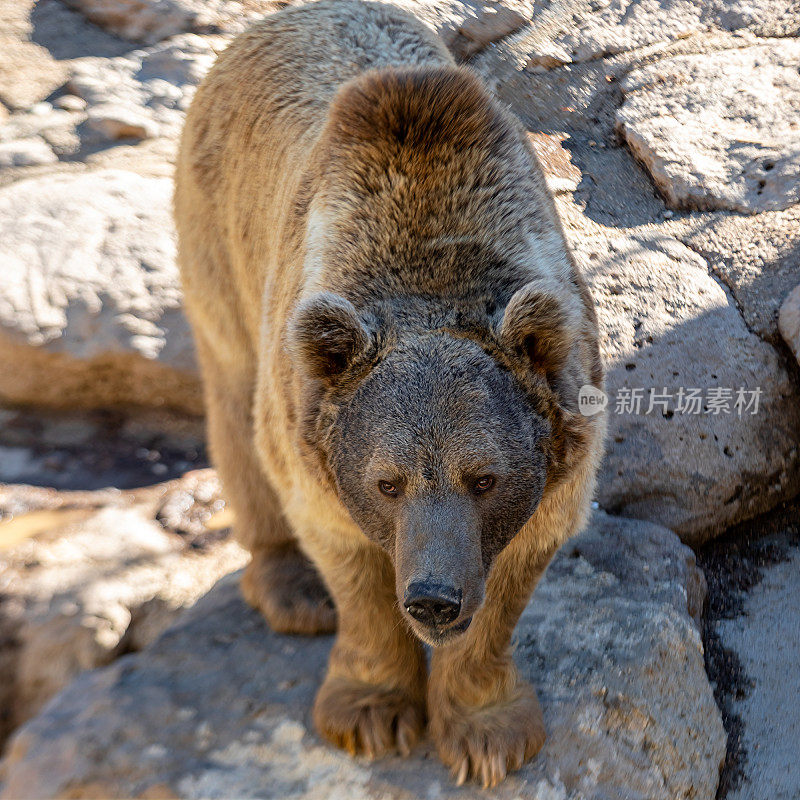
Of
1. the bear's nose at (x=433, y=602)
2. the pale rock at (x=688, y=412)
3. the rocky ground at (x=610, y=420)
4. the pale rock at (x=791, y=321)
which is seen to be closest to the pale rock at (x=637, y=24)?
the rocky ground at (x=610, y=420)

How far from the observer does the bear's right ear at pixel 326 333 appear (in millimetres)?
2359

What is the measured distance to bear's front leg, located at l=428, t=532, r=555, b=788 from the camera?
2752 millimetres

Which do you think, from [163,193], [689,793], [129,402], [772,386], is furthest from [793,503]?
[163,193]

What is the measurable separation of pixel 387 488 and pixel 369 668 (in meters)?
0.90

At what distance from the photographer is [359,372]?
2465 mm

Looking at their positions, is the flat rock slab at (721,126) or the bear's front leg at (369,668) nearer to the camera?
the bear's front leg at (369,668)

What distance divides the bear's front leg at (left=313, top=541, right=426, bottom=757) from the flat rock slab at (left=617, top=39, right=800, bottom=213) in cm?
394

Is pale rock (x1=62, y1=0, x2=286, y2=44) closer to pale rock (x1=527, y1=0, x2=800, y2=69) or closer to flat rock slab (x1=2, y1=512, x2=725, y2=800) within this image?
pale rock (x1=527, y1=0, x2=800, y2=69)

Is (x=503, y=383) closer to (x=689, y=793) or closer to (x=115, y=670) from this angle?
(x=689, y=793)

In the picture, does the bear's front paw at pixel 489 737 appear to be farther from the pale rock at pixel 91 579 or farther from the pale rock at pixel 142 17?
the pale rock at pixel 142 17

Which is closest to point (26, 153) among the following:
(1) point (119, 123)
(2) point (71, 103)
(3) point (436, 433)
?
(2) point (71, 103)

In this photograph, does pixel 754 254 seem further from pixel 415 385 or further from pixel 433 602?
pixel 433 602

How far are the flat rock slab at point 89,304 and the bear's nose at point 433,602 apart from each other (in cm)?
433

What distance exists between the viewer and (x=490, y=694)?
289cm
